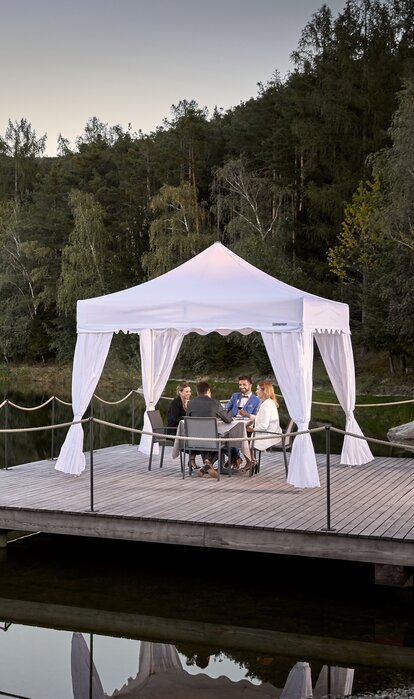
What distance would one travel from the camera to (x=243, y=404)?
1377 centimetres

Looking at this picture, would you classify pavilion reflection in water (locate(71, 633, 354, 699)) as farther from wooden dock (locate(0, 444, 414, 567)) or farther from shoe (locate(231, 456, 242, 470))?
shoe (locate(231, 456, 242, 470))

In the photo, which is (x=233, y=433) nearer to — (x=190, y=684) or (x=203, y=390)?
(x=203, y=390)

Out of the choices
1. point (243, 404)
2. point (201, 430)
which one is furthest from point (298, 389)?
point (243, 404)

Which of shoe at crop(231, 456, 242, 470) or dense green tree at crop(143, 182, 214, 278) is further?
dense green tree at crop(143, 182, 214, 278)

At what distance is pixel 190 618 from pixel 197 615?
Answer: 113mm

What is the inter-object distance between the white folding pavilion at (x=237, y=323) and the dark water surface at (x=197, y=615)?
1.89 m

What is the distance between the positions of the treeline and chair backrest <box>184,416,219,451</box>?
2156cm

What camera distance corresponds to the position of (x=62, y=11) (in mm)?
33719

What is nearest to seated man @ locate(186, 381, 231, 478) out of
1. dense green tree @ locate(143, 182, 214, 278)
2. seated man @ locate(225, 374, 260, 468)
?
seated man @ locate(225, 374, 260, 468)

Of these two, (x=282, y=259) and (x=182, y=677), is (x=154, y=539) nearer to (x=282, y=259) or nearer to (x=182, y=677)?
(x=182, y=677)

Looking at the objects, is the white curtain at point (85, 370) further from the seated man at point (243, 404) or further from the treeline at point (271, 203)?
the treeline at point (271, 203)

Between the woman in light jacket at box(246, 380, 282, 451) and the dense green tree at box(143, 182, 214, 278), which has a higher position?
the dense green tree at box(143, 182, 214, 278)

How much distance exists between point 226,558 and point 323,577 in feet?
4.39

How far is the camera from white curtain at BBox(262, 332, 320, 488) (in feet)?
38.3
